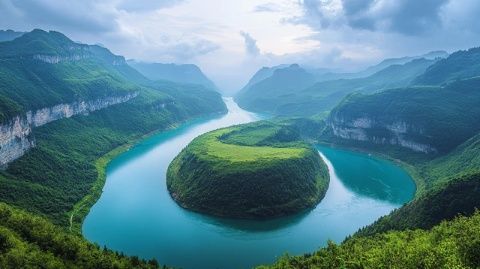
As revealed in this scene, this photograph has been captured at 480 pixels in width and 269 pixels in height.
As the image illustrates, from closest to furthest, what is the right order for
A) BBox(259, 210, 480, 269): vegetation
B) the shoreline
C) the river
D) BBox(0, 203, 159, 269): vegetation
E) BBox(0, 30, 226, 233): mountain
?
BBox(259, 210, 480, 269): vegetation
BBox(0, 203, 159, 269): vegetation
the river
the shoreline
BBox(0, 30, 226, 233): mountain

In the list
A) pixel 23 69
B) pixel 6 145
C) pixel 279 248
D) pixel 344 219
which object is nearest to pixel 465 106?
pixel 344 219

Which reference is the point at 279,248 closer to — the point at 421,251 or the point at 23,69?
the point at 421,251

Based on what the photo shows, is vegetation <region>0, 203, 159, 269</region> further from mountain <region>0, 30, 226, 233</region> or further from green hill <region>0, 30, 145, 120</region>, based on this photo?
green hill <region>0, 30, 145, 120</region>

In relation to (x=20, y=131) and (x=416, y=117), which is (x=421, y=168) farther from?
(x=20, y=131)

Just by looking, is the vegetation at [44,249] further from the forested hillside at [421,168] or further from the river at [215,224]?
the forested hillside at [421,168]

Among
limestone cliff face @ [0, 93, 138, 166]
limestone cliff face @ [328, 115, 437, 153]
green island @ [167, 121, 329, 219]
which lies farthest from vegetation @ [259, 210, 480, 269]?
limestone cliff face @ [328, 115, 437, 153]
